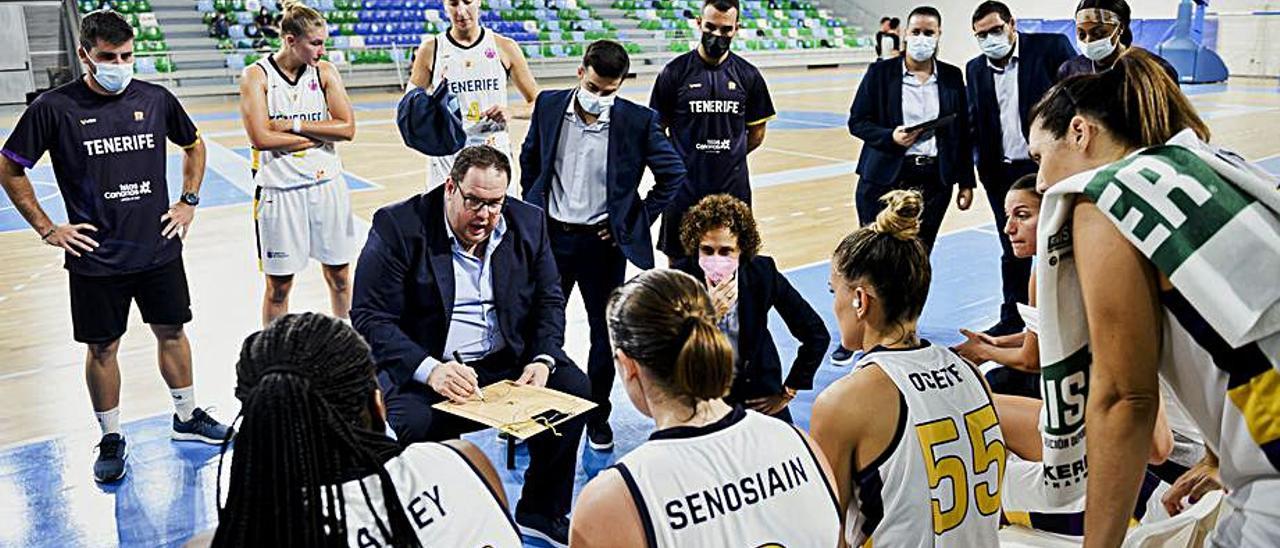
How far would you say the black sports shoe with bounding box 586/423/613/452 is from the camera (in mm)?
4984

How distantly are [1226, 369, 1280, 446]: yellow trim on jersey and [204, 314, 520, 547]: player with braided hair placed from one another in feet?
4.70

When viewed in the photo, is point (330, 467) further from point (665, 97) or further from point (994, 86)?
point (994, 86)

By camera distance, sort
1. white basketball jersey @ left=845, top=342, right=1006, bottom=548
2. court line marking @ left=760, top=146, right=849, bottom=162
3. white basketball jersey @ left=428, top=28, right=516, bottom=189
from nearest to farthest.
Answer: white basketball jersey @ left=845, top=342, right=1006, bottom=548, white basketball jersey @ left=428, top=28, right=516, bottom=189, court line marking @ left=760, top=146, right=849, bottom=162

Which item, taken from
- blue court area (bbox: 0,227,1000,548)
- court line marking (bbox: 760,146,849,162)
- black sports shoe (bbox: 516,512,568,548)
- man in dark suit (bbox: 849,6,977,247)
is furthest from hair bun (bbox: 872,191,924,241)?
court line marking (bbox: 760,146,849,162)

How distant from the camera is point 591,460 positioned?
4895mm

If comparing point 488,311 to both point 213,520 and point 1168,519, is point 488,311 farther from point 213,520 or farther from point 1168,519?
point 1168,519

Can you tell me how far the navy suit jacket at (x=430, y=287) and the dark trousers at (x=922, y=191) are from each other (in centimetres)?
254

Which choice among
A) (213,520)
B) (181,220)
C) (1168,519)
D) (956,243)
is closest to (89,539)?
(213,520)

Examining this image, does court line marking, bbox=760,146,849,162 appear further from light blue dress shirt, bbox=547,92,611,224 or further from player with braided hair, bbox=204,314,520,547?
player with braided hair, bbox=204,314,520,547

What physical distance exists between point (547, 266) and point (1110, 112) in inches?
102

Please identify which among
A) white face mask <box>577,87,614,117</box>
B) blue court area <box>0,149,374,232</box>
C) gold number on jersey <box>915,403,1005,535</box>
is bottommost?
blue court area <box>0,149,374,232</box>

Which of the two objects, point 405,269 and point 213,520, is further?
point 213,520

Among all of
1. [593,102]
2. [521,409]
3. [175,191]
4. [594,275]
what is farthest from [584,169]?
[175,191]

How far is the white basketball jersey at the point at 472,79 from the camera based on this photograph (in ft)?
20.5
